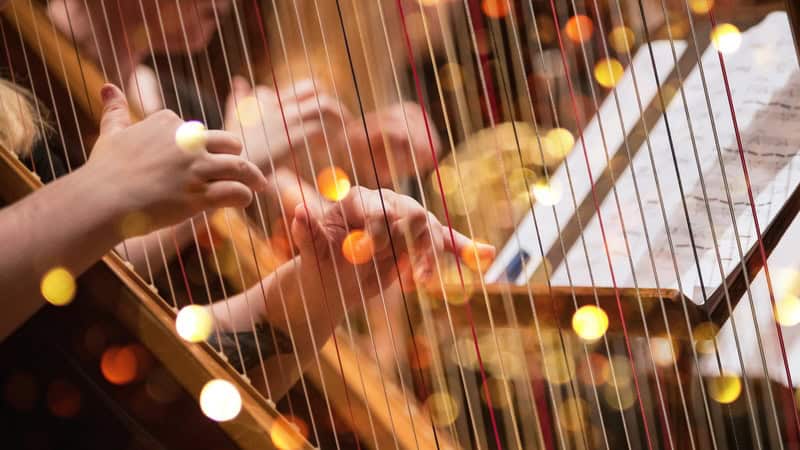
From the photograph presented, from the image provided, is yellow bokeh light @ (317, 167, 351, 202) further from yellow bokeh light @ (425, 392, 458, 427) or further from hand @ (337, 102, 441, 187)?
yellow bokeh light @ (425, 392, 458, 427)

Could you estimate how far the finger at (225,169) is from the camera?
32.4 inches

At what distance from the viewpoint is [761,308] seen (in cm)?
141

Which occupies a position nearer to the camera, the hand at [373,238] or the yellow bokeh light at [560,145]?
the hand at [373,238]

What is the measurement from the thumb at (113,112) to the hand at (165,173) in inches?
1.3

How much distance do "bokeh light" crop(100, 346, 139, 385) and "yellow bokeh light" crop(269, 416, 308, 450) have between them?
151 millimetres

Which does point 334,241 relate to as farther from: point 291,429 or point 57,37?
point 57,37

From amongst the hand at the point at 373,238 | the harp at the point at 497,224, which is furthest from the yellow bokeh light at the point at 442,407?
the hand at the point at 373,238

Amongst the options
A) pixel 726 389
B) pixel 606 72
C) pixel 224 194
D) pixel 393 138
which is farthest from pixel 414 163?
pixel 606 72

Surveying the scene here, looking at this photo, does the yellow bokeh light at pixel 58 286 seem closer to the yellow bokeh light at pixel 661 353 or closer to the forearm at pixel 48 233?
the forearm at pixel 48 233

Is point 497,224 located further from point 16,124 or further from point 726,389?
point 16,124

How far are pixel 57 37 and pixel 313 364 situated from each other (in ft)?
1.72

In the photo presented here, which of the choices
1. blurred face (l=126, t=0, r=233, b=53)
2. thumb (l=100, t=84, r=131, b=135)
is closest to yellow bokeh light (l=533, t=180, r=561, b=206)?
blurred face (l=126, t=0, r=233, b=53)

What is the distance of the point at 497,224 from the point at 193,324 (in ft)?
1.93

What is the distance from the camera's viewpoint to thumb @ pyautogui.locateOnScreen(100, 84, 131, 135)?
883mm
